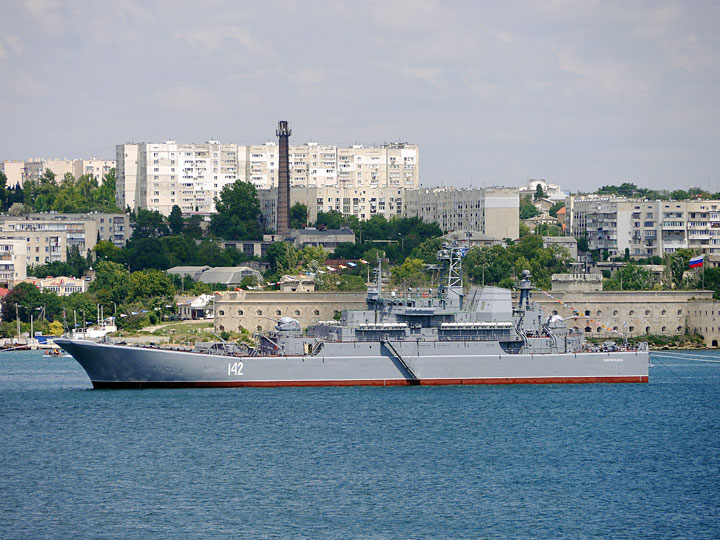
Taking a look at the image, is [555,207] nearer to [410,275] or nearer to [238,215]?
[238,215]

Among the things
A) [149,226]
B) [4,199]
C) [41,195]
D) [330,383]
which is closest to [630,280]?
[330,383]

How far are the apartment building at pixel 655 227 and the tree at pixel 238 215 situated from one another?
39.6m

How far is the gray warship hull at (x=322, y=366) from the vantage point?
166 ft

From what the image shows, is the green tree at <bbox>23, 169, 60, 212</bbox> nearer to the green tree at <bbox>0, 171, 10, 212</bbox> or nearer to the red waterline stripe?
the green tree at <bbox>0, 171, 10, 212</bbox>

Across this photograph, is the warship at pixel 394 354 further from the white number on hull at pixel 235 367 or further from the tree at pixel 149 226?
the tree at pixel 149 226

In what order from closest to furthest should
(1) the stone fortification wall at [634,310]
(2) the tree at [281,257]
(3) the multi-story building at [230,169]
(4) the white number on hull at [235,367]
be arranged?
(4) the white number on hull at [235,367] → (1) the stone fortification wall at [634,310] → (2) the tree at [281,257] → (3) the multi-story building at [230,169]

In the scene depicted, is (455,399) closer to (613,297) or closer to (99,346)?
(99,346)

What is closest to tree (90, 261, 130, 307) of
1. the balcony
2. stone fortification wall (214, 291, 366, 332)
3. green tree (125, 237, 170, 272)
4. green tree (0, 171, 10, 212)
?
green tree (125, 237, 170, 272)

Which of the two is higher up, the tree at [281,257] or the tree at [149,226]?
the tree at [149,226]

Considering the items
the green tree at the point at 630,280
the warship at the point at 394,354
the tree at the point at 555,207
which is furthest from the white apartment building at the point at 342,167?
the warship at the point at 394,354

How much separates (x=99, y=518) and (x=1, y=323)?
69.9 m

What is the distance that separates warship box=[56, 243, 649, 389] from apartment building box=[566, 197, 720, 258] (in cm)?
6807

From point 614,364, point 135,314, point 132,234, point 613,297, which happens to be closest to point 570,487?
point 614,364

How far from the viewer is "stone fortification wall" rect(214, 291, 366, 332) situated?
290ft
